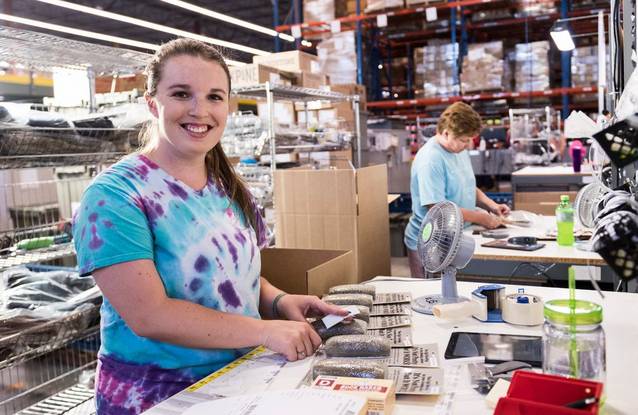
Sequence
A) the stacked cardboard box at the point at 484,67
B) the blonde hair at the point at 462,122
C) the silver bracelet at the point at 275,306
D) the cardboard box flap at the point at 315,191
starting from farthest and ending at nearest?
the stacked cardboard box at the point at 484,67
the blonde hair at the point at 462,122
the cardboard box flap at the point at 315,191
the silver bracelet at the point at 275,306

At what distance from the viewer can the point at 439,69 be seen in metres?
8.15

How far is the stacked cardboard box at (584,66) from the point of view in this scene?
25.1ft

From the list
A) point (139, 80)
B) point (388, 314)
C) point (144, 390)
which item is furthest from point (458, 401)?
point (139, 80)

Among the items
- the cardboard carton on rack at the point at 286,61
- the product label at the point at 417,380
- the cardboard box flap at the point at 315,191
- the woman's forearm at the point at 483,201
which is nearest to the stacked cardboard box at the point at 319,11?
the cardboard carton on rack at the point at 286,61

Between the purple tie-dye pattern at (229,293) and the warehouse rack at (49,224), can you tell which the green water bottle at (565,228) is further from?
the warehouse rack at (49,224)

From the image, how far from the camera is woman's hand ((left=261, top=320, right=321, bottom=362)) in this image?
54.7 inches

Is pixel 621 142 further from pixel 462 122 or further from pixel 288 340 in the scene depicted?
pixel 462 122

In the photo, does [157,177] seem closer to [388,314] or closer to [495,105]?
[388,314]

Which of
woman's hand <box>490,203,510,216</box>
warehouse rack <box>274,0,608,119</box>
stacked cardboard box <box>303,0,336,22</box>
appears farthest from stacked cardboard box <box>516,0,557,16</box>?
woman's hand <box>490,203,510,216</box>

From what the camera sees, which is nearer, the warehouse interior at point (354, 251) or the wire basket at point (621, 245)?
the wire basket at point (621, 245)

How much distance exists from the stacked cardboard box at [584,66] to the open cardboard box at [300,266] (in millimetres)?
6849

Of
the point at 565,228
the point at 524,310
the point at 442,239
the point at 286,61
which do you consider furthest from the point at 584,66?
the point at 524,310

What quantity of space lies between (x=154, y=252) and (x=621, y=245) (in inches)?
40.1

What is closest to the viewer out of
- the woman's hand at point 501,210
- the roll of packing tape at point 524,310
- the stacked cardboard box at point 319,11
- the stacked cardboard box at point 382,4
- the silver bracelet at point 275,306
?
the roll of packing tape at point 524,310
